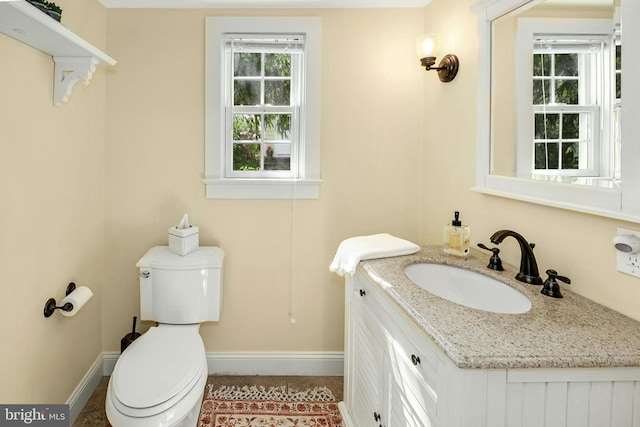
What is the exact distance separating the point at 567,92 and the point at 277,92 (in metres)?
1.59

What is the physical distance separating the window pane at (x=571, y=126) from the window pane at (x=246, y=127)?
5.38 feet

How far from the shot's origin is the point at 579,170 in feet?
4.10

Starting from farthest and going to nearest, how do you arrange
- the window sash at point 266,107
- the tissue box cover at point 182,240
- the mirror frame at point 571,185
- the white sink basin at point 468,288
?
the window sash at point 266,107 < the tissue box cover at point 182,240 < the white sink basin at point 468,288 < the mirror frame at point 571,185

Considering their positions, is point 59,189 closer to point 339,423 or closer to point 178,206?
point 178,206

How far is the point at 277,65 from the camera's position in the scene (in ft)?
7.84

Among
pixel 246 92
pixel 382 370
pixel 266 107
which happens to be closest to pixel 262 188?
pixel 266 107

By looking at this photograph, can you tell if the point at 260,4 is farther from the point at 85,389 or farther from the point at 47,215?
the point at 85,389

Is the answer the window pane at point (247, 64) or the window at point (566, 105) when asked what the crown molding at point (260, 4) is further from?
the window at point (566, 105)

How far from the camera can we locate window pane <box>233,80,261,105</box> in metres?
2.39

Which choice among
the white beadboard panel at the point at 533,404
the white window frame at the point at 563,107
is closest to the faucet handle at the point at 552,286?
the white window frame at the point at 563,107

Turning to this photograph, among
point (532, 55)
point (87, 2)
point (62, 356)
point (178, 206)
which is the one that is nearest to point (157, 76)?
point (87, 2)

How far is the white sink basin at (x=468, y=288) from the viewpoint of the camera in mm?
1351

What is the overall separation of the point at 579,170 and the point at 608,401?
2.25ft

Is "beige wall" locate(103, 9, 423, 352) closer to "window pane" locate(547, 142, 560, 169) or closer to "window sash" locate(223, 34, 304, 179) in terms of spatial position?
"window sash" locate(223, 34, 304, 179)
